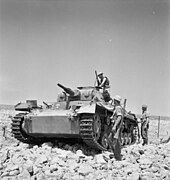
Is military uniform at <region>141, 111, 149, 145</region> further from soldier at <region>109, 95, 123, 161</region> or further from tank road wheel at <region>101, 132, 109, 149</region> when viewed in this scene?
soldier at <region>109, 95, 123, 161</region>

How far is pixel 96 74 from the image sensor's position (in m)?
11.6

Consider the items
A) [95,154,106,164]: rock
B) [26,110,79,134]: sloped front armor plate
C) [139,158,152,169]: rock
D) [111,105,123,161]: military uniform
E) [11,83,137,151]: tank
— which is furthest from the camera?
[26,110,79,134]: sloped front armor plate

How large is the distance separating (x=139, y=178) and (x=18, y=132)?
5.02 m

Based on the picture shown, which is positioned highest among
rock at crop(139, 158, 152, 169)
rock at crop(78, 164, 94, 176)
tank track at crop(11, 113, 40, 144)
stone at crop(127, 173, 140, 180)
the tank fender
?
the tank fender

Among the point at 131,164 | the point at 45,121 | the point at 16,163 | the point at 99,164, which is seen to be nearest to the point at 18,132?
the point at 45,121

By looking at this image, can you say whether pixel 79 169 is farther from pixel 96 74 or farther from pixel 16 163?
pixel 96 74

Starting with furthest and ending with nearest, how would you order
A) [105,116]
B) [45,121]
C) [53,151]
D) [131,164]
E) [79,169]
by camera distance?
[105,116], [45,121], [53,151], [131,164], [79,169]

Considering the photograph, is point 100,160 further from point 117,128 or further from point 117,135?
point 117,128

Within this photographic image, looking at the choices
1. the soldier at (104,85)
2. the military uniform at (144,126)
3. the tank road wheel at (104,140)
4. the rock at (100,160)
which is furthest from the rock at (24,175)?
the military uniform at (144,126)

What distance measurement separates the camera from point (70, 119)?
30.1 ft

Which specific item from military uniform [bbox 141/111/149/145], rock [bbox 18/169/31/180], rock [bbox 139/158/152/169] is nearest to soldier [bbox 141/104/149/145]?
military uniform [bbox 141/111/149/145]

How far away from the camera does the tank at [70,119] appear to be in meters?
8.96

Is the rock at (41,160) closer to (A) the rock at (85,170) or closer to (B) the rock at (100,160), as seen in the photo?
(A) the rock at (85,170)

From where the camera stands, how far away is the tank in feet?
29.4
